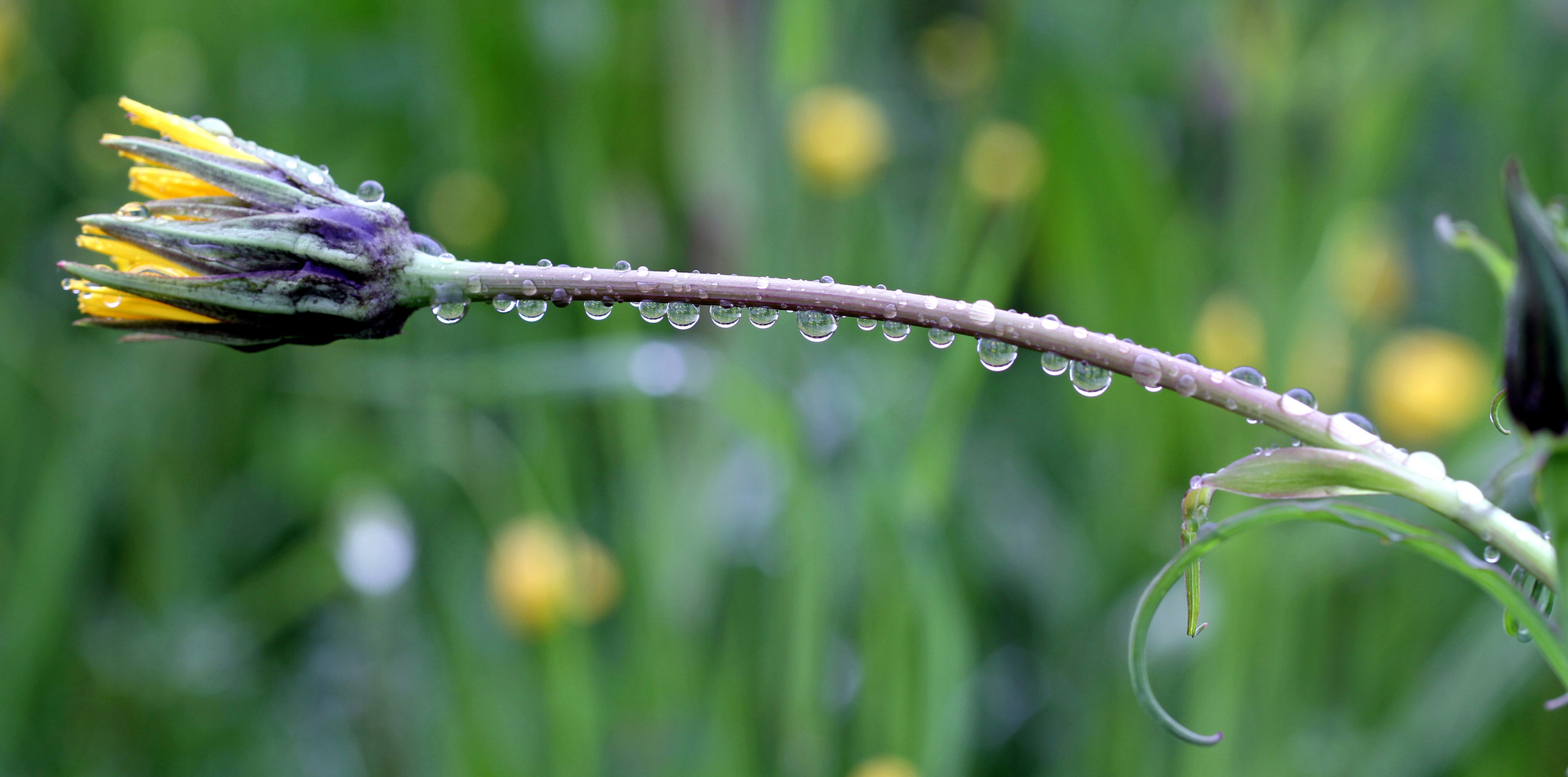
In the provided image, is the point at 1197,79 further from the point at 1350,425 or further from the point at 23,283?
the point at 23,283

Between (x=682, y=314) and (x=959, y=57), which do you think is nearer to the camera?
(x=682, y=314)

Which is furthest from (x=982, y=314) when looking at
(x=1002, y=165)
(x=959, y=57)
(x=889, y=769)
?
(x=959, y=57)

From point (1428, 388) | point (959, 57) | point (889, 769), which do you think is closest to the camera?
point (889, 769)

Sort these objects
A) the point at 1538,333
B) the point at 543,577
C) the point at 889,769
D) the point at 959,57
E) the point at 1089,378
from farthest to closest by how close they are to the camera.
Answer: the point at 959,57 → the point at 543,577 → the point at 889,769 → the point at 1089,378 → the point at 1538,333

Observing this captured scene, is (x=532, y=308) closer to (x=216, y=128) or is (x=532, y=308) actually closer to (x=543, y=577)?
(x=216, y=128)

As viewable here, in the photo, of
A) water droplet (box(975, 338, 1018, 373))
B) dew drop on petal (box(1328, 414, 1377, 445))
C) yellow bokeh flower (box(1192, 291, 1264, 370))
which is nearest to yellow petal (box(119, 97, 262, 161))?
water droplet (box(975, 338, 1018, 373))

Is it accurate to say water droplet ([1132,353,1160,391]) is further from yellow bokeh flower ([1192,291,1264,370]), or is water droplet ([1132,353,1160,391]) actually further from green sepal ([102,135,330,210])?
yellow bokeh flower ([1192,291,1264,370])
